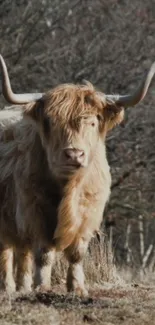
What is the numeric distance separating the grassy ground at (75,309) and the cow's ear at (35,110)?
1.46 metres

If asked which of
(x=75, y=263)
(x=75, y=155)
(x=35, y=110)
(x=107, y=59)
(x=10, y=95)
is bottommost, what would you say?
(x=75, y=263)

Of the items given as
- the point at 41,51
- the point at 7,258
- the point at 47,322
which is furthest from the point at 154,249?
the point at 47,322

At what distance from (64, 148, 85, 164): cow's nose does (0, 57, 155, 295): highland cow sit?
13 cm

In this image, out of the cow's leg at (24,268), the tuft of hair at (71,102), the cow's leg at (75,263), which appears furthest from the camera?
the cow's leg at (24,268)

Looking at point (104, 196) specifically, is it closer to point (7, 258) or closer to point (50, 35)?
point (7, 258)

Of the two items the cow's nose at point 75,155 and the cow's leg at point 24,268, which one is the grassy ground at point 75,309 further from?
the cow's leg at point 24,268

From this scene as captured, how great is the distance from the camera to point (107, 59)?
20078mm

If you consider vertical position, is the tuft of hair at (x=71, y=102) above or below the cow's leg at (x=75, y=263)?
above

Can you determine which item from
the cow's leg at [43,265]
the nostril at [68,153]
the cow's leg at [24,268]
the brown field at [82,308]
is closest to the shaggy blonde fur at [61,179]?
the cow's leg at [43,265]

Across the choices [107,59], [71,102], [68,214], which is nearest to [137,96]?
[71,102]

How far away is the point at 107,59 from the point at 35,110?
37.5 ft

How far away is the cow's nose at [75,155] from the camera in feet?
26.2

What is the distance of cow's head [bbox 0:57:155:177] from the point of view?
26.8ft

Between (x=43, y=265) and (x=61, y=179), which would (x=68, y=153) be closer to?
(x=61, y=179)
